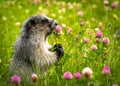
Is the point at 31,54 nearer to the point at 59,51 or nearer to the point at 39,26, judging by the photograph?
the point at 59,51

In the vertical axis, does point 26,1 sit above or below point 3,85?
above

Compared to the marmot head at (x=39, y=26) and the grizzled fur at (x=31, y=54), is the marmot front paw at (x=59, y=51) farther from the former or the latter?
the marmot head at (x=39, y=26)

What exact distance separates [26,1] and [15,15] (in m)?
1.44

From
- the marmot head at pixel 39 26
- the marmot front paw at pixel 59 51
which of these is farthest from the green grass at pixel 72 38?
the marmot head at pixel 39 26

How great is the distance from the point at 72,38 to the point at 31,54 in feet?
3.20

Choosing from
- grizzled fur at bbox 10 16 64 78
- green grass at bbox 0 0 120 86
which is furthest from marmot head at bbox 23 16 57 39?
green grass at bbox 0 0 120 86

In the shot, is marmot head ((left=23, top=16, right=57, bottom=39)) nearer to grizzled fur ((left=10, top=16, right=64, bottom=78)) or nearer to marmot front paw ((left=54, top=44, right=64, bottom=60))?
grizzled fur ((left=10, top=16, right=64, bottom=78))

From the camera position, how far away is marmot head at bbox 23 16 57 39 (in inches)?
231

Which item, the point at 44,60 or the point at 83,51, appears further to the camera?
the point at 83,51

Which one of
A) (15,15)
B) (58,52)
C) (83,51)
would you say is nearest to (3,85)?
(58,52)

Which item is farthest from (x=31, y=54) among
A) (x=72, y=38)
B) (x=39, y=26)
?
(x=72, y=38)

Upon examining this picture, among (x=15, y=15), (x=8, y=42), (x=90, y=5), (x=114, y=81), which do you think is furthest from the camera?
(x=90, y=5)

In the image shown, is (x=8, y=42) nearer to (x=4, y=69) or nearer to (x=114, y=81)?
(x=4, y=69)

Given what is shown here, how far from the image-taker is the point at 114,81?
16.1 ft
